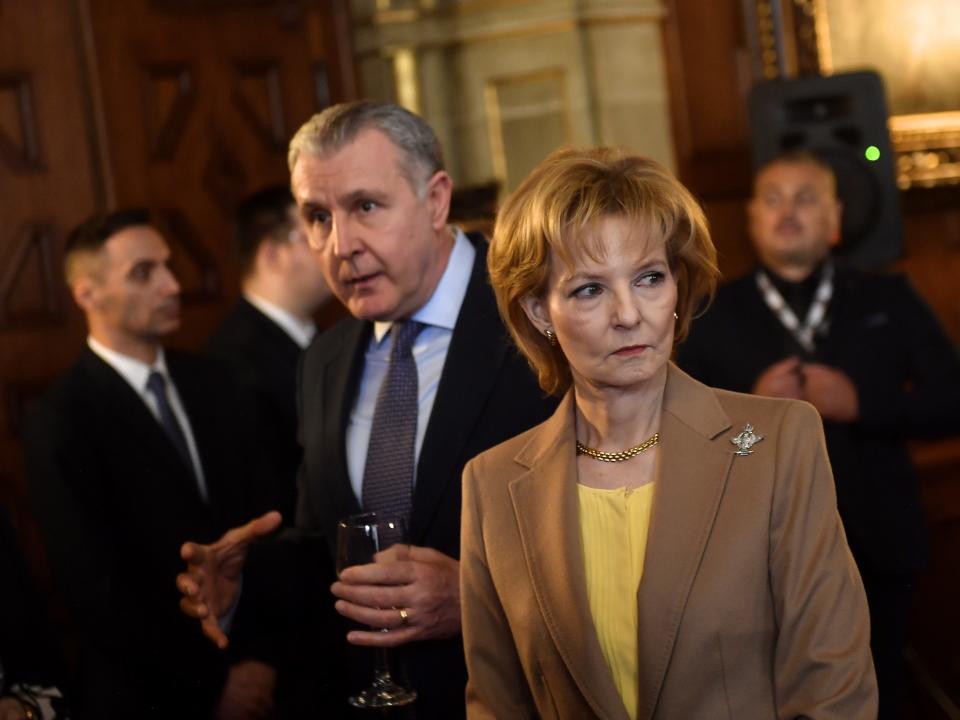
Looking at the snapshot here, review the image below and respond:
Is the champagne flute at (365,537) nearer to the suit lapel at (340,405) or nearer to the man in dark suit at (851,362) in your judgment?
the suit lapel at (340,405)

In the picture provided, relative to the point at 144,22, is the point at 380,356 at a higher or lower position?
lower

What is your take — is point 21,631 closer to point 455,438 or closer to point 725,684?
point 455,438

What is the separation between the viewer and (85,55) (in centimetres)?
502

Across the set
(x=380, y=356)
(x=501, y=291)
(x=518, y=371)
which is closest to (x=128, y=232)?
(x=380, y=356)

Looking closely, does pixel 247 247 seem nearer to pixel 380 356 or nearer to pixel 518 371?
pixel 380 356

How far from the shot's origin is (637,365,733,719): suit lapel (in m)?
1.90

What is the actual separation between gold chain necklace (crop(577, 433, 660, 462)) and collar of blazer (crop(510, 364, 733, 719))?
3 cm

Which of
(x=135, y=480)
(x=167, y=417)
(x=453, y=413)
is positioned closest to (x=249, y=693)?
(x=135, y=480)

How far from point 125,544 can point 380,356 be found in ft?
3.62

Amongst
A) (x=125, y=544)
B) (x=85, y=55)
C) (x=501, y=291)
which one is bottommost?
(x=125, y=544)

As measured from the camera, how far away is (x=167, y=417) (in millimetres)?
3926

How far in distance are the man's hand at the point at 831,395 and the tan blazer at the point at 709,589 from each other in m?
1.63

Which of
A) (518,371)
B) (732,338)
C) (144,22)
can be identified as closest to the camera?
(518,371)

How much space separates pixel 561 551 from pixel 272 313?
9.36 ft
